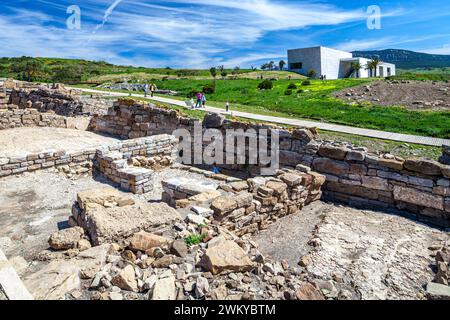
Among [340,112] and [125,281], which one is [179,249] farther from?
[340,112]

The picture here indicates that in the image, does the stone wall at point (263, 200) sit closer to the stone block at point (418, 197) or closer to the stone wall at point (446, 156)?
the stone block at point (418, 197)

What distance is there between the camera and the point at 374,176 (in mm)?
7762

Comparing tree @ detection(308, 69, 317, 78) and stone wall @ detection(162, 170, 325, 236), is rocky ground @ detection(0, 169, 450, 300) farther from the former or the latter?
tree @ detection(308, 69, 317, 78)

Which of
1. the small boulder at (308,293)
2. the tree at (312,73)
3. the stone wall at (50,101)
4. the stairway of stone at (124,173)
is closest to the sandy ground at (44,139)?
the stairway of stone at (124,173)

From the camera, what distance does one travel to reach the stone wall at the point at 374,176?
22.9 ft

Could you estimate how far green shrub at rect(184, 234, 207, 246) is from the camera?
454 cm

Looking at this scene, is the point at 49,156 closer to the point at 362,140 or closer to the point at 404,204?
the point at 404,204

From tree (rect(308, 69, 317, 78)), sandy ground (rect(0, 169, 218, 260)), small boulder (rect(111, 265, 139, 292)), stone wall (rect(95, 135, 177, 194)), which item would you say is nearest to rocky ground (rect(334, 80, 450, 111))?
stone wall (rect(95, 135, 177, 194))

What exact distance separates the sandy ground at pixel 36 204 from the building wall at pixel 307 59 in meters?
51.3

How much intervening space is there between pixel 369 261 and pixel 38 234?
5.93m

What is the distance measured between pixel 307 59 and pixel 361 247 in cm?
5737

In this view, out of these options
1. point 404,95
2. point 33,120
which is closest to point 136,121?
point 33,120

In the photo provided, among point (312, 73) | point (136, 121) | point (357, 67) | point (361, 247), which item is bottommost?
point (361, 247)
